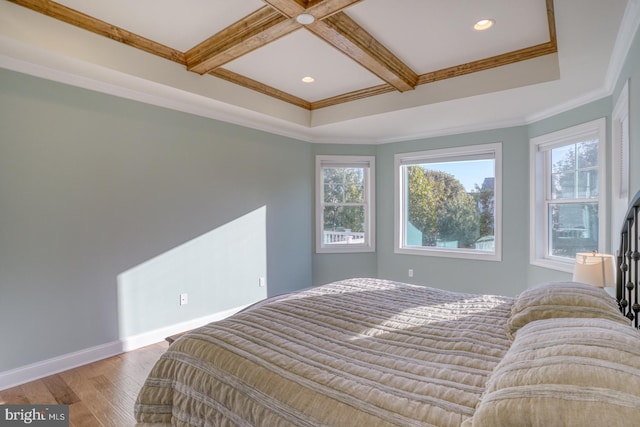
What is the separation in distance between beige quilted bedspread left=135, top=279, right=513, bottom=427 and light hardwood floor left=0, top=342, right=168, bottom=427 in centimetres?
92

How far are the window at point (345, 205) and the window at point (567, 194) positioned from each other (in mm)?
2211

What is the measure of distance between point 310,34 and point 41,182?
2437 millimetres

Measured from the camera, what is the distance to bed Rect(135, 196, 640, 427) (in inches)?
31.8

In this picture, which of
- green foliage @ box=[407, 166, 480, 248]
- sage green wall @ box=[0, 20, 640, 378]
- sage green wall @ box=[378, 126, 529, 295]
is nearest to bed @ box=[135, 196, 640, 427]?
sage green wall @ box=[0, 20, 640, 378]

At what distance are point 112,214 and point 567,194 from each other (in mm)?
4714

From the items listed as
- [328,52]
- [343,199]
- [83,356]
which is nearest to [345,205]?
[343,199]

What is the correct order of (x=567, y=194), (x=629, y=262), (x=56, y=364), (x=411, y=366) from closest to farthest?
(x=411, y=366)
(x=629, y=262)
(x=56, y=364)
(x=567, y=194)

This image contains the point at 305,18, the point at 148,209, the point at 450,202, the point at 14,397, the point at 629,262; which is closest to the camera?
the point at 629,262

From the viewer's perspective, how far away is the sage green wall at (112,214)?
2547mm

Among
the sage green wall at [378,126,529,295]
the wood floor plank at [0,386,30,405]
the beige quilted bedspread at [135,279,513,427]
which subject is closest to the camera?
the beige quilted bedspread at [135,279,513,427]

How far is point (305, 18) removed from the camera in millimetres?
2252

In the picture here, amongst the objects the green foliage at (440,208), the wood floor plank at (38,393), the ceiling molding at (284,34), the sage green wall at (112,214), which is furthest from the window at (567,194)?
the wood floor plank at (38,393)

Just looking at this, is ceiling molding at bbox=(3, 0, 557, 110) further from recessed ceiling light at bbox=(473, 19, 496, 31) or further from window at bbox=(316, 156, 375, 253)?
window at bbox=(316, 156, 375, 253)

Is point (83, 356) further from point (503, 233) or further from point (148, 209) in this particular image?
point (503, 233)
